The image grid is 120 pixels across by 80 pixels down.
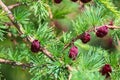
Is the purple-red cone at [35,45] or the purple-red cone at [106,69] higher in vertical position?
the purple-red cone at [35,45]

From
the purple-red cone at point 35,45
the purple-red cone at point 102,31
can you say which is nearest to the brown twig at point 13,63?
the purple-red cone at point 35,45

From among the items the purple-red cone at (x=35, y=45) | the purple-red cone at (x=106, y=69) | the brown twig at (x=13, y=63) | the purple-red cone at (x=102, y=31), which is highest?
the purple-red cone at (x=35, y=45)

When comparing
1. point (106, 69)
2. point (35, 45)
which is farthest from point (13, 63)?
point (106, 69)

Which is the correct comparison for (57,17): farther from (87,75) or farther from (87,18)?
(87,75)

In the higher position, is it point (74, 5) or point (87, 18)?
point (87, 18)

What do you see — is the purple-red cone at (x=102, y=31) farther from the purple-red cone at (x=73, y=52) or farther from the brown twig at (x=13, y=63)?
the brown twig at (x=13, y=63)

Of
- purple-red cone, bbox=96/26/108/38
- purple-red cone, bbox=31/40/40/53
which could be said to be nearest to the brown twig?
purple-red cone, bbox=31/40/40/53

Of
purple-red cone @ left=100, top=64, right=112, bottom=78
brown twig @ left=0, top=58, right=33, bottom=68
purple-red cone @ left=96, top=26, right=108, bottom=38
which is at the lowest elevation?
purple-red cone @ left=100, top=64, right=112, bottom=78

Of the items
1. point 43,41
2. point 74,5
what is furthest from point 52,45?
point 74,5

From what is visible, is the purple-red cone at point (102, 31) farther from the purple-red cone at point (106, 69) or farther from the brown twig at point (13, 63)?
the brown twig at point (13, 63)

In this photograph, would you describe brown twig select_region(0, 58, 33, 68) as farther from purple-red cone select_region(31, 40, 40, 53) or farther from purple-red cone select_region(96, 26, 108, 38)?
purple-red cone select_region(96, 26, 108, 38)

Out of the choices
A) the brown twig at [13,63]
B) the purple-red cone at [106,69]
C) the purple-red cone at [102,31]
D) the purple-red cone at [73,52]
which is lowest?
the purple-red cone at [106,69]
